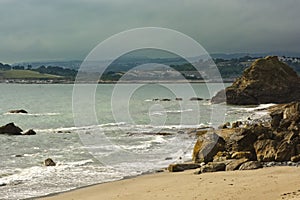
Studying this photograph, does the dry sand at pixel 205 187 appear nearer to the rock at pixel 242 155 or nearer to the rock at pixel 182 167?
the rock at pixel 182 167

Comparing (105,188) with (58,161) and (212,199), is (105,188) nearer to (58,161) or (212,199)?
(212,199)

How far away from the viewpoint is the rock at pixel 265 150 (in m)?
18.7

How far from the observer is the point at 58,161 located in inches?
931

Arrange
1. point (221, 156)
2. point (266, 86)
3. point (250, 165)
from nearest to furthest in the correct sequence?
point (250, 165) → point (221, 156) → point (266, 86)

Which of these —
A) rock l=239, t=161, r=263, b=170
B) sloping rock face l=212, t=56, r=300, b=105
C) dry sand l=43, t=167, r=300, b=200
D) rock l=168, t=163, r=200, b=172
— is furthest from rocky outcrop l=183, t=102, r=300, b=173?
sloping rock face l=212, t=56, r=300, b=105

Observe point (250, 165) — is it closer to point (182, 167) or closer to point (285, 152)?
point (285, 152)

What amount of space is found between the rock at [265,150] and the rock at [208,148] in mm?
1933

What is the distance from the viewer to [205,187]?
1448 cm

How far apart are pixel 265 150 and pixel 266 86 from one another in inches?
2213

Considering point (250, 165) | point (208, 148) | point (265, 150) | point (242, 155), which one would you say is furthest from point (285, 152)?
point (208, 148)

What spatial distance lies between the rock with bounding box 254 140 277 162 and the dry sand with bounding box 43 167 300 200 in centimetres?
168

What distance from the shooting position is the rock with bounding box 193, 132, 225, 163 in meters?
20.8

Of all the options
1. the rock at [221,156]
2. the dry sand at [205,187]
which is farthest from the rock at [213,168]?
the rock at [221,156]

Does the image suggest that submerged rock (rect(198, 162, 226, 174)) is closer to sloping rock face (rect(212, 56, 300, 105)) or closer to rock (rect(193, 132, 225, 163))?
rock (rect(193, 132, 225, 163))
